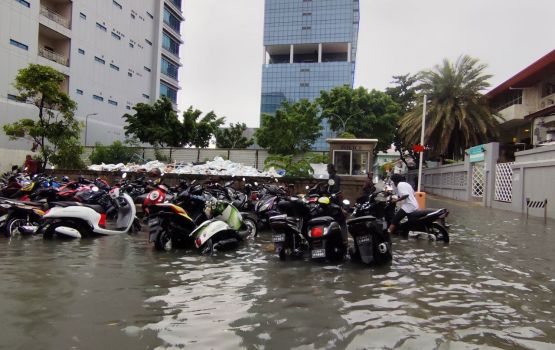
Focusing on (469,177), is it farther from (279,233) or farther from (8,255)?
(8,255)

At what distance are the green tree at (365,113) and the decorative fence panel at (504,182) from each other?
1942 centimetres

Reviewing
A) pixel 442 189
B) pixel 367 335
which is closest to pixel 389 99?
pixel 442 189

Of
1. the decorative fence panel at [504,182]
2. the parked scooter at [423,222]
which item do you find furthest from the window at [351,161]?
the parked scooter at [423,222]

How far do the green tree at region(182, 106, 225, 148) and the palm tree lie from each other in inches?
762

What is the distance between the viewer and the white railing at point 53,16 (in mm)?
33475

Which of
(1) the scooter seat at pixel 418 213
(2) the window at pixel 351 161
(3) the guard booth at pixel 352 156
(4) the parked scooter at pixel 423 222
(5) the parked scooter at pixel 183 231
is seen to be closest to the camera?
(5) the parked scooter at pixel 183 231

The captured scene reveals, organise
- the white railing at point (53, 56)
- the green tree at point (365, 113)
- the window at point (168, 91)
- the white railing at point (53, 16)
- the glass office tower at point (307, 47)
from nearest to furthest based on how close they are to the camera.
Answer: the white railing at point (53, 16), the white railing at point (53, 56), the green tree at point (365, 113), the window at point (168, 91), the glass office tower at point (307, 47)

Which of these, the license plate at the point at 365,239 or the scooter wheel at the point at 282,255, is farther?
the scooter wheel at the point at 282,255

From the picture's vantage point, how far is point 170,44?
60250mm

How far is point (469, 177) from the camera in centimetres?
2488

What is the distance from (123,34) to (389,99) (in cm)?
2897

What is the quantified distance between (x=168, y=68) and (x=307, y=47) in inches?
1460

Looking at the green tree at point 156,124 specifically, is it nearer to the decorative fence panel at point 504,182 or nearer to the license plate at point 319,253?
the decorative fence panel at point 504,182

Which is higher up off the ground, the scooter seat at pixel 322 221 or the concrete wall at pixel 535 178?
the concrete wall at pixel 535 178
